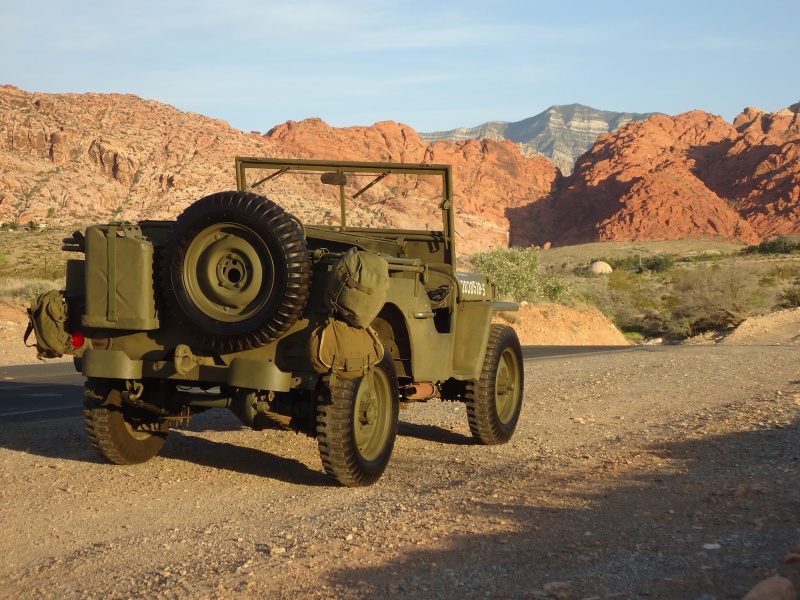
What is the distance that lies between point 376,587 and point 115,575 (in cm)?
124

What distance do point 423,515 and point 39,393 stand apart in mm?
8487

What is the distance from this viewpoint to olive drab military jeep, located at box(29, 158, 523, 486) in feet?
19.5

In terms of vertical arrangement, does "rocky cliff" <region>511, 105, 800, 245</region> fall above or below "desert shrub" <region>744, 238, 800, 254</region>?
above

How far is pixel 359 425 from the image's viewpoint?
6.40m

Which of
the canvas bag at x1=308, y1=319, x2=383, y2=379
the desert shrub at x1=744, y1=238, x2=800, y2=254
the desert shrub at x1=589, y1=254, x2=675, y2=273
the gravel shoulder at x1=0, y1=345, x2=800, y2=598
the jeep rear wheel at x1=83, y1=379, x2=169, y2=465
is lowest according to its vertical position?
the gravel shoulder at x1=0, y1=345, x2=800, y2=598

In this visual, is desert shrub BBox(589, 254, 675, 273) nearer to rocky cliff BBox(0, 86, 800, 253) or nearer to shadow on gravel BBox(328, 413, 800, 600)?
rocky cliff BBox(0, 86, 800, 253)

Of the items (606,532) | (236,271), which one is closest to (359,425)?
(236,271)

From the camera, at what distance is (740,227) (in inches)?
4813

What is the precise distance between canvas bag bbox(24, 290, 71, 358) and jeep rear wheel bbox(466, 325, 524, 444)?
3.47 metres

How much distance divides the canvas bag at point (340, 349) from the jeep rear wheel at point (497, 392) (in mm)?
2322

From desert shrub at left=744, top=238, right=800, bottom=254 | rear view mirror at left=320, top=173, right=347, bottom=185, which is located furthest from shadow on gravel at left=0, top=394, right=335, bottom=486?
desert shrub at left=744, top=238, right=800, bottom=254

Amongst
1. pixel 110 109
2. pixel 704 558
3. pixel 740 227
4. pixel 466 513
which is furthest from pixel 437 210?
pixel 740 227

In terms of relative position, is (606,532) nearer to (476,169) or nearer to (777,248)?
(777,248)

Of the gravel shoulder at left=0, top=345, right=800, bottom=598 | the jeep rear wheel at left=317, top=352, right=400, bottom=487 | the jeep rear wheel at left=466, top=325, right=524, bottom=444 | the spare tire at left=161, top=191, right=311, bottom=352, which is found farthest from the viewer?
the jeep rear wheel at left=466, top=325, right=524, bottom=444
